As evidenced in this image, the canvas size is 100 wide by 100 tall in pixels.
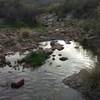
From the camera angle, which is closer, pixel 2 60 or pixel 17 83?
pixel 17 83

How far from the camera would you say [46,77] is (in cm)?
1620

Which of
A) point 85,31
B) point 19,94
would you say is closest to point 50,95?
point 19,94

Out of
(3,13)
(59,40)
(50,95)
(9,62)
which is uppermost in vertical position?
(3,13)

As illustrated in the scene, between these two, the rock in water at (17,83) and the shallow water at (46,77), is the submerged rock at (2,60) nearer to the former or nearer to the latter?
the shallow water at (46,77)

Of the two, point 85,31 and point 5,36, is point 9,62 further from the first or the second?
point 85,31

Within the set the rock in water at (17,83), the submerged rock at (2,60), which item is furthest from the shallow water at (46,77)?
the submerged rock at (2,60)

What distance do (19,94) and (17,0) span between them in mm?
48558

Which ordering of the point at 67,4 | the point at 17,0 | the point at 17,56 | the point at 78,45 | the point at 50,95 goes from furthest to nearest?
the point at 17,0 → the point at 67,4 → the point at 78,45 → the point at 17,56 → the point at 50,95

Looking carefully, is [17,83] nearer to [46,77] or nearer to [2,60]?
[46,77]

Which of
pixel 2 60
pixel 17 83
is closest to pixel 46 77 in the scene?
pixel 17 83

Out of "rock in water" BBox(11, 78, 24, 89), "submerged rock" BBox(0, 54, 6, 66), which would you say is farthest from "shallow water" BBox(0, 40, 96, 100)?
"submerged rock" BBox(0, 54, 6, 66)

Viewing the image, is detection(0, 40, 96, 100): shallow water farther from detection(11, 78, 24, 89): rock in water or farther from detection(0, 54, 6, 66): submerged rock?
detection(0, 54, 6, 66): submerged rock

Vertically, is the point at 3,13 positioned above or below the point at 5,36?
above

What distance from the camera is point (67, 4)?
5094 centimetres
